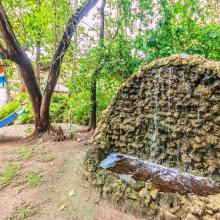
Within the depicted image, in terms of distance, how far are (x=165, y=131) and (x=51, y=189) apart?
2.32 m

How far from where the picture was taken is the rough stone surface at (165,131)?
3025 mm

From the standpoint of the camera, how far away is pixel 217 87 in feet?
11.7

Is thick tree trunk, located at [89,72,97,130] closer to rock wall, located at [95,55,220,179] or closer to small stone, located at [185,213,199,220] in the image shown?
rock wall, located at [95,55,220,179]

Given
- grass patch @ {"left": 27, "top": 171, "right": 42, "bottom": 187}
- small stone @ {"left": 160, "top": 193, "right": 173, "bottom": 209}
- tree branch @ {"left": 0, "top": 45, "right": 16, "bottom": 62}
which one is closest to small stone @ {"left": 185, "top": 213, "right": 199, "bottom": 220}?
small stone @ {"left": 160, "top": 193, "right": 173, "bottom": 209}

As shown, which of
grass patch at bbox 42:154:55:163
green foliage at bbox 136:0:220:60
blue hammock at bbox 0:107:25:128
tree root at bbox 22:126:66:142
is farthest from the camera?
blue hammock at bbox 0:107:25:128

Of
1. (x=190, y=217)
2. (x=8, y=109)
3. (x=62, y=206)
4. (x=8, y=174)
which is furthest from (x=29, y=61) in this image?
(x=190, y=217)

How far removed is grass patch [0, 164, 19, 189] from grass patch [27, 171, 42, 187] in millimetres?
299

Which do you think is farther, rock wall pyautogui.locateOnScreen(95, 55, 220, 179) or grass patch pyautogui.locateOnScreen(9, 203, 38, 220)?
rock wall pyautogui.locateOnScreen(95, 55, 220, 179)

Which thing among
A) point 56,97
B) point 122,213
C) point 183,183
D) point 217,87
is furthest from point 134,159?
point 56,97

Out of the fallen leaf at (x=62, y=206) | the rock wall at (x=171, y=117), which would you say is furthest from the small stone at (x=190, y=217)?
the fallen leaf at (x=62, y=206)

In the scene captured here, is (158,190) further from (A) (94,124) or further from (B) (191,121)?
(A) (94,124)

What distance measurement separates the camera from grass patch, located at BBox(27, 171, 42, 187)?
12.5ft

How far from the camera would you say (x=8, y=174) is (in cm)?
419

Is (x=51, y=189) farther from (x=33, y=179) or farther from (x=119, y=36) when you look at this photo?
(x=119, y=36)
